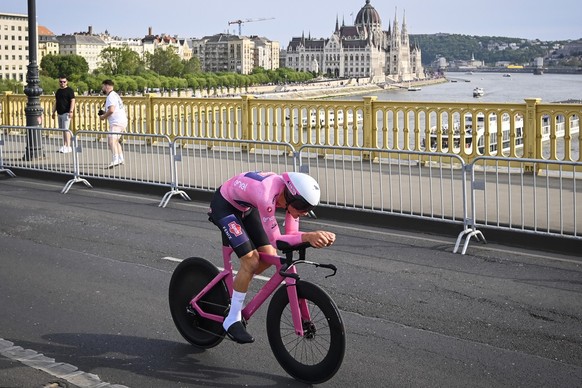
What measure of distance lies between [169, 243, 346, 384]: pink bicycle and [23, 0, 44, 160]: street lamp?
448 inches

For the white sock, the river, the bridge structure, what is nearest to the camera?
the white sock

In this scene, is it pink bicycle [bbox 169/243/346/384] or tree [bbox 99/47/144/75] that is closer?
pink bicycle [bbox 169/243/346/384]

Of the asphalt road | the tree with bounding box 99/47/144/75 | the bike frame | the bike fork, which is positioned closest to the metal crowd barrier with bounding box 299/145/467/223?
the asphalt road

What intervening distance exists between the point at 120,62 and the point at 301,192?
187955mm

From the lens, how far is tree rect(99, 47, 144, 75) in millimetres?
186375

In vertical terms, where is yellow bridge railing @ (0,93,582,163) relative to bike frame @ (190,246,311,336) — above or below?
above

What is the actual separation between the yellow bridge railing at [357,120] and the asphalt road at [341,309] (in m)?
2.62

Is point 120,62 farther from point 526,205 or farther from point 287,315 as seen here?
point 287,315

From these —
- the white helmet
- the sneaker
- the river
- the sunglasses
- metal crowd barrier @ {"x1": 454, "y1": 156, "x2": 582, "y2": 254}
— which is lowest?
the sneaker

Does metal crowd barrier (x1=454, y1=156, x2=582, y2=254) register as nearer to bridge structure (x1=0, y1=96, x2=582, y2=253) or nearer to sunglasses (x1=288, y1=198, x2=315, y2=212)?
bridge structure (x1=0, y1=96, x2=582, y2=253)

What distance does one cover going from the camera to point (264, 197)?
4.90 meters

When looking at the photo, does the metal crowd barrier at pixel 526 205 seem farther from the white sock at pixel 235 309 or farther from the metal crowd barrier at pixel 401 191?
the white sock at pixel 235 309

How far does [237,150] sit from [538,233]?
5696mm

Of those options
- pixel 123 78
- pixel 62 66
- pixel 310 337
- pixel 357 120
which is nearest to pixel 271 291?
pixel 310 337
